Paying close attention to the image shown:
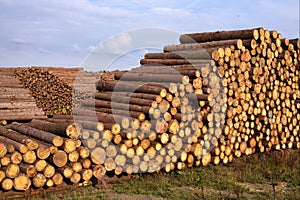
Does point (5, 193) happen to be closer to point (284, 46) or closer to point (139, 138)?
point (139, 138)

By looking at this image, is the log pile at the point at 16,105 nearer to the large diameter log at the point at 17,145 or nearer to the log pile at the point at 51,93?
the large diameter log at the point at 17,145

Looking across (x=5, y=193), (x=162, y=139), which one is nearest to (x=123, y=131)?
(x=162, y=139)

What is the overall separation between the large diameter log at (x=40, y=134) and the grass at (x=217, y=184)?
1071mm

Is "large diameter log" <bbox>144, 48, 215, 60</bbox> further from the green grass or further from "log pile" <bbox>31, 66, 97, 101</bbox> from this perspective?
"log pile" <bbox>31, 66, 97, 101</bbox>

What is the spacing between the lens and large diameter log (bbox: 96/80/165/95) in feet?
32.2

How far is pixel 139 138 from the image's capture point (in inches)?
358

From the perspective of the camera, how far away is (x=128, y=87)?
10.9 meters

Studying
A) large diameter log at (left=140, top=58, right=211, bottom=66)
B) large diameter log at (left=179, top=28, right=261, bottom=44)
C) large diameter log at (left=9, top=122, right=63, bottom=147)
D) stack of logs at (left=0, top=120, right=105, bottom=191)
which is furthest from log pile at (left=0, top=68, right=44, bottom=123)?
large diameter log at (left=179, top=28, right=261, bottom=44)

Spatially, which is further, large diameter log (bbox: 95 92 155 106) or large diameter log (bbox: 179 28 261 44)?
large diameter log (bbox: 179 28 261 44)

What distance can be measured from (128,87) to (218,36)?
11.9 feet

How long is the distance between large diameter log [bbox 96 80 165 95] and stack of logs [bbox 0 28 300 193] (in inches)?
1.3

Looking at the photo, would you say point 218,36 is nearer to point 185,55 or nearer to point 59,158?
point 185,55

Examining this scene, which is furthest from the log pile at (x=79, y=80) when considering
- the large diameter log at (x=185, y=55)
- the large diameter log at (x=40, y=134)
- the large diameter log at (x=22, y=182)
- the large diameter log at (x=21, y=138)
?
the large diameter log at (x=22, y=182)

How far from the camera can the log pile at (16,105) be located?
12603 millimetres
